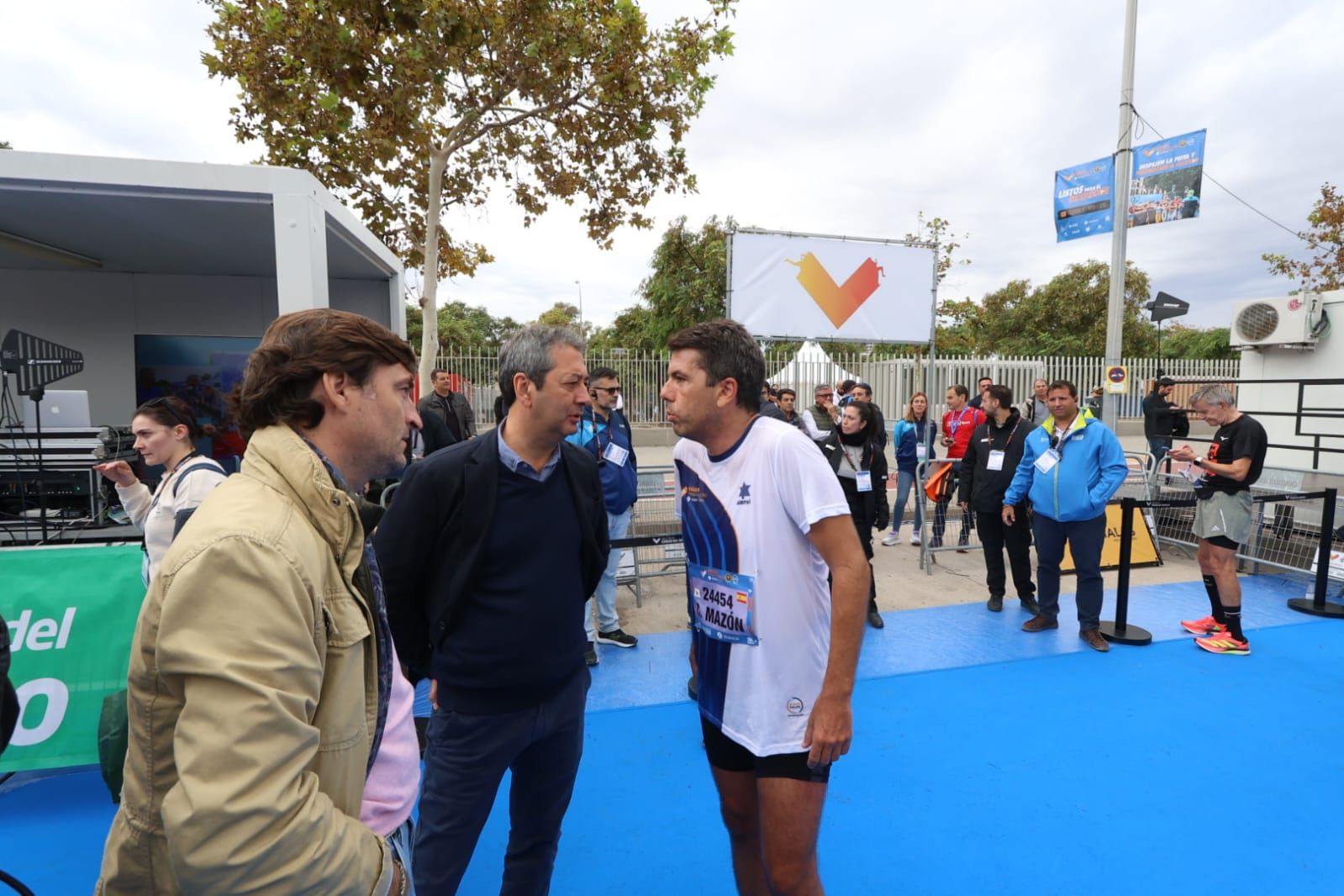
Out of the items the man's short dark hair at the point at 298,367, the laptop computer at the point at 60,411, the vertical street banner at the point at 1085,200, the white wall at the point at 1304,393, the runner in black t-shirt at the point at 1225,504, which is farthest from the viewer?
the vertical street banner at the point at 1085,200

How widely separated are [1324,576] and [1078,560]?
255 centimetres

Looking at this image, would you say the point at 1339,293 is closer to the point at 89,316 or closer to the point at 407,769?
the point at 407,769

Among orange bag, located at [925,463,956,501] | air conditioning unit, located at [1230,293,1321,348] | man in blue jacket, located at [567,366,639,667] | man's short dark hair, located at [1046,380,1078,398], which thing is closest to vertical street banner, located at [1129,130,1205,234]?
air conditioning unit, located at [1230,293,1321,348]

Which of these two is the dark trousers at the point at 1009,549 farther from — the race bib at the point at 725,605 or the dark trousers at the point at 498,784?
the dark trousers at the point at 498,784

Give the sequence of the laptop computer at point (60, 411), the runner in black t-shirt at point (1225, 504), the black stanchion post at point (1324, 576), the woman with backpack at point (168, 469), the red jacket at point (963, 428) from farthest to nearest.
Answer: the red jacket at point (963, 428) → the black stanchion post at point (1324, 576) → the laptop computer at point (60, 411) → the runner in black t-shirt at point (1225, 504) → the woman with backpack at point (168, 469)

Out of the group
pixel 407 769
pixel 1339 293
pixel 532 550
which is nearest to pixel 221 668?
pixel 407 769

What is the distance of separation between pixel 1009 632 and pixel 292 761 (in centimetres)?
576

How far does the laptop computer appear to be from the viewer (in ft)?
18.5

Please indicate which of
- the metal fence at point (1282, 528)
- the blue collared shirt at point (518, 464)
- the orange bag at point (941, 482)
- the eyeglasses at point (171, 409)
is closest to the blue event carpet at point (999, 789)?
the blue collared shirt at point (518, 464)

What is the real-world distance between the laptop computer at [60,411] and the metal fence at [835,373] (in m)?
7.81

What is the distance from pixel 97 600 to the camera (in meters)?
3.29

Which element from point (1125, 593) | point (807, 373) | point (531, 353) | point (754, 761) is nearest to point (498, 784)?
point (754, 761)

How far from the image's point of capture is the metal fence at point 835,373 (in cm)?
1456

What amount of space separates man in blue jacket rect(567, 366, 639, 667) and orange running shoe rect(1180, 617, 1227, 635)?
14.6 feet
